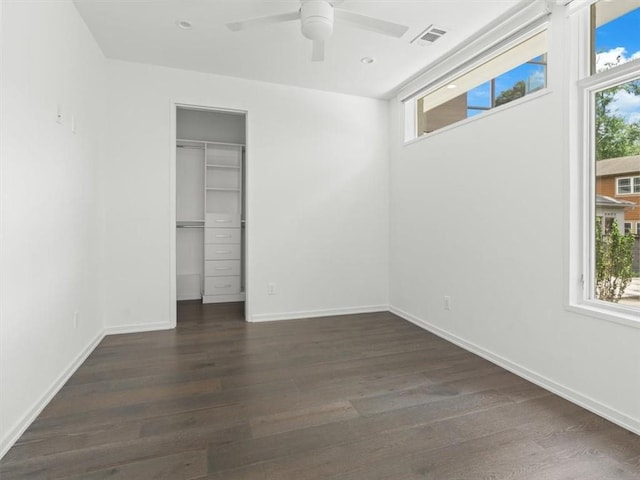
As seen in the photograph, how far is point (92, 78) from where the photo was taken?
2990 mm

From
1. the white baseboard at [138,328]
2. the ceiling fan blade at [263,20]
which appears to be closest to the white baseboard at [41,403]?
the white baseboard at [138,328]

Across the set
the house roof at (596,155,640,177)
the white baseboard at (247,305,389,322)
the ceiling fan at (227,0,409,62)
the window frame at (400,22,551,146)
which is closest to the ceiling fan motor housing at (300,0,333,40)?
the ceiling fan at (227,0,409,62)

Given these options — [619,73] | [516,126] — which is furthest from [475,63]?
[619,73]

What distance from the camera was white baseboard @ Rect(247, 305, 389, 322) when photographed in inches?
154

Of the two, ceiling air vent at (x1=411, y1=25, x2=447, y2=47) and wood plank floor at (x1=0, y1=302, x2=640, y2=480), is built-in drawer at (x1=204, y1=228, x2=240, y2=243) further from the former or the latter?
ceiling air vent at (x1=411, y1=25, x2=447, y2=47)

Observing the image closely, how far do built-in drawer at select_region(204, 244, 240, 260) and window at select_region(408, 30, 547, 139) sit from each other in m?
2.92

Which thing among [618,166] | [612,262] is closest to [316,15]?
[618,166]

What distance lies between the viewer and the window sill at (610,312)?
1.88m

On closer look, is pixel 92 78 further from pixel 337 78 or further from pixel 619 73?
pixel 619 73

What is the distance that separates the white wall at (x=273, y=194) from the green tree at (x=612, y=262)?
7.95 ft

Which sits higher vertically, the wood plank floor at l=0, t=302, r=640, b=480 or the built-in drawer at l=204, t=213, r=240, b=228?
the built-in drawer at l=204, t=213, r=240, b=228

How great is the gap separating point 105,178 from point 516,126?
369cm

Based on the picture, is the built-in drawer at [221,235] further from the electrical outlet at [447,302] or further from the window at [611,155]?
the window at [611,155]

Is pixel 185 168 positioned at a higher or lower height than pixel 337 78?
lower
